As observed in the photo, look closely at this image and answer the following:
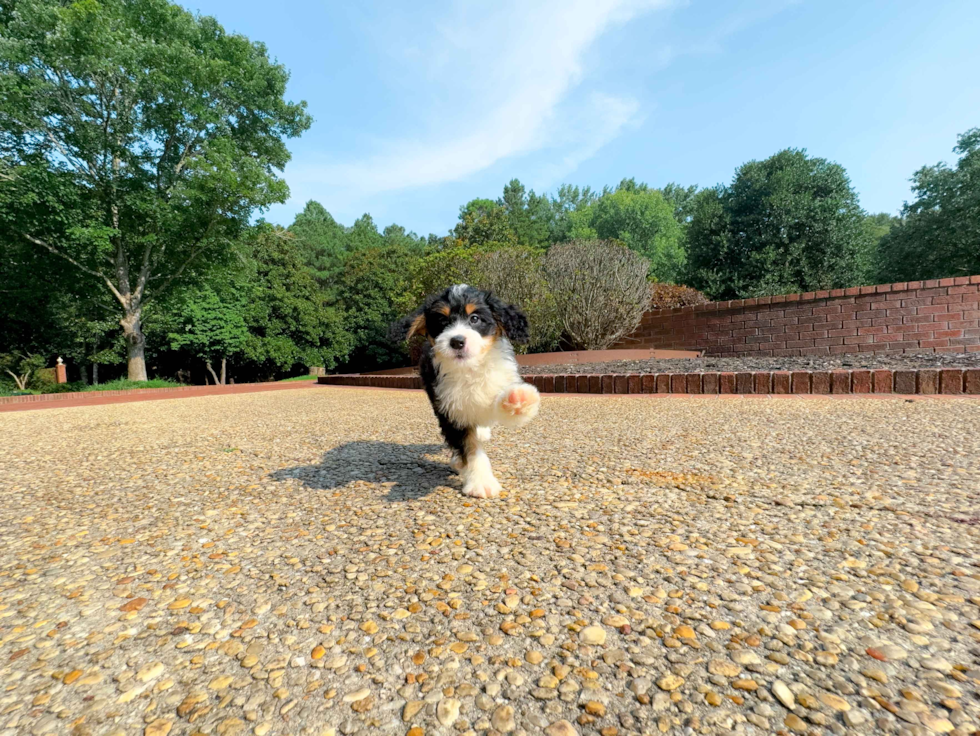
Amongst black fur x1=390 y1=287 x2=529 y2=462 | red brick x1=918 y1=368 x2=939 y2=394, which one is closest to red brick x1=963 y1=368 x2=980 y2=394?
red brick x1=918 y1=368 x2=939 y2=394

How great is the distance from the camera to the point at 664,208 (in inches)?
1962

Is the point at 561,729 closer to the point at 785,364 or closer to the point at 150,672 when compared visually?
the point at 150,672

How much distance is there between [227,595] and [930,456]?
3847 mm

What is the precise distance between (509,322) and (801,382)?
16.6 feet

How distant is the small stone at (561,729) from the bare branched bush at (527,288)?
10.7 meters

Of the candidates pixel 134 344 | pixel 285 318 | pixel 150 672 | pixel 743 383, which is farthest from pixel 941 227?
pixel 134 344

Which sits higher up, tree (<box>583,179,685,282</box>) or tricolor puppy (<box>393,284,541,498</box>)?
tree (<box>583,179,685,282</box>)

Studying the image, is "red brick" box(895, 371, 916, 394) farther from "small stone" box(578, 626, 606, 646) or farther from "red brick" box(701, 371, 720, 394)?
"small stone" box(578, 626, 606, 646)

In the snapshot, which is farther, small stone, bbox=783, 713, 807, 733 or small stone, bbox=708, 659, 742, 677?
small stone, bbox=708, 659, 742, 677

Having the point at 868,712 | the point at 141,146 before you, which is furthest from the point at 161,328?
the point at 868,712

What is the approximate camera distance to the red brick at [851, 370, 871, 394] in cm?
574

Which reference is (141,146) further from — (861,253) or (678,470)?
(861,253)

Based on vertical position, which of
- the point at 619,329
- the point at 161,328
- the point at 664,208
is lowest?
the point at 619,329

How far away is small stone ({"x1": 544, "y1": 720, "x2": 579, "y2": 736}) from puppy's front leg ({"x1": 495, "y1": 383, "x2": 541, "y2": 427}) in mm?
1542
